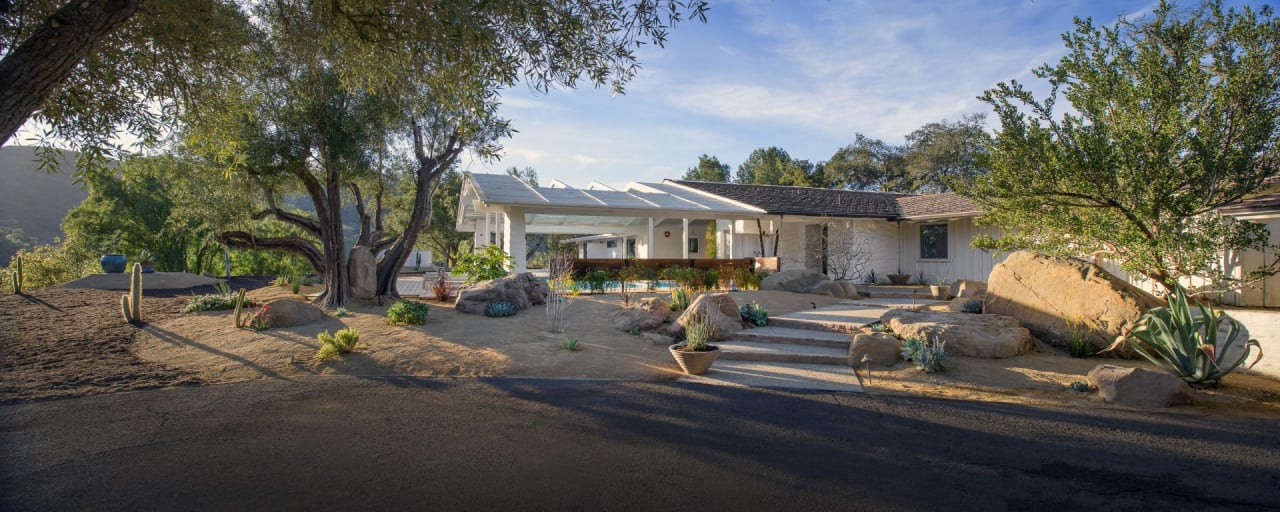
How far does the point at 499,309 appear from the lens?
11453mm

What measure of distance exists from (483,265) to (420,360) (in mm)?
5562

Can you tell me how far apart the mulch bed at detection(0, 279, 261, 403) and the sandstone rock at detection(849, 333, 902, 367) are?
877 centimetres

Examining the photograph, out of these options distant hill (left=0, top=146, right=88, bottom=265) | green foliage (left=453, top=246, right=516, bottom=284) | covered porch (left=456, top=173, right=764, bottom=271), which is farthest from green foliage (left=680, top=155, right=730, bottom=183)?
distant hill (left=0, top=146, right=88, bottom=265)

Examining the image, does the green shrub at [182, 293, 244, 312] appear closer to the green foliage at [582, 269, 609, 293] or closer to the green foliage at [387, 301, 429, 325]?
the green foliage at [387, 301, 429, 325]

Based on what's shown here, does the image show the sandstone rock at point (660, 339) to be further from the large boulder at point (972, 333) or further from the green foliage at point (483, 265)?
the green foliage at point (483, 265)

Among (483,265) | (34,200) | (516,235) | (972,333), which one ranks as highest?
(34,200)

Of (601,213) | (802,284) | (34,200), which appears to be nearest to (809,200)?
(802,284)

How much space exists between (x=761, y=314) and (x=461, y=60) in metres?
7.26

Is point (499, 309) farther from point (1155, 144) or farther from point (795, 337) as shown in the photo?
point (1155, 144)

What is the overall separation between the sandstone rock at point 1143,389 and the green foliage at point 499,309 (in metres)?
9.19

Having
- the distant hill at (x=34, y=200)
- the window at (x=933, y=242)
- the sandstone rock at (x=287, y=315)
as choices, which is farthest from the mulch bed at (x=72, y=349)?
the distant hill at (x=34, y=200)

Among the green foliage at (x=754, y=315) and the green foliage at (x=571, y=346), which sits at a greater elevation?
the green foliage at (x=754, y=315)

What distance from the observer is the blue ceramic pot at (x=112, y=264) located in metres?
20.6

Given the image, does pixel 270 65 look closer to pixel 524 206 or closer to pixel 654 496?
pixel 524 206
